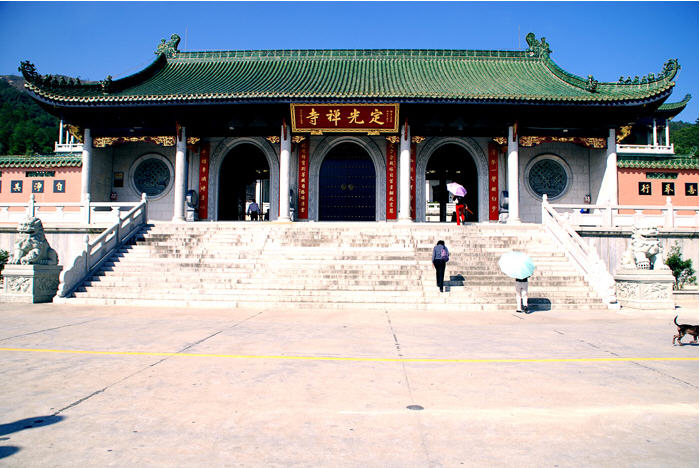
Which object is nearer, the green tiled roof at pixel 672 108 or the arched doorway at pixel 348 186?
the arched doorway at pixel 348 186

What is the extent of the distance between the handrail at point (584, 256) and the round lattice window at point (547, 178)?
4.94 metres

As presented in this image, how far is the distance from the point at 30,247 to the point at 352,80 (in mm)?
12170

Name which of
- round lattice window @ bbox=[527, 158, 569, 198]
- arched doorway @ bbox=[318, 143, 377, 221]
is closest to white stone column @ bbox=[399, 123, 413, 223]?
arched doorway @ bbox=[318, 143, 377, 221]

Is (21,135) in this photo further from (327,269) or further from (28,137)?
(327,269)

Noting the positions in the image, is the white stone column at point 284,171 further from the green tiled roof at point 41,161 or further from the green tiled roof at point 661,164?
the green tiled roof at point 661,164

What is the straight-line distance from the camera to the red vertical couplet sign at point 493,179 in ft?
56.7

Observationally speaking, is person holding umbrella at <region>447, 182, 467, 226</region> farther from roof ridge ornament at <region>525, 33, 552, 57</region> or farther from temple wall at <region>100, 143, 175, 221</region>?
temple wall at <region>100, 143, 175, 221</region>

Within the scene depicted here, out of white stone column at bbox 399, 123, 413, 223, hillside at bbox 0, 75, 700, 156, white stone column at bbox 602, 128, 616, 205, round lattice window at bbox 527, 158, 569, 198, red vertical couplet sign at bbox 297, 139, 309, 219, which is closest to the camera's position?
white stone column at bbox 399, 123, 413, 223

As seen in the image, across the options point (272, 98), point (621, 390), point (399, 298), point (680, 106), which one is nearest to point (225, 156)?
point (272, 98)

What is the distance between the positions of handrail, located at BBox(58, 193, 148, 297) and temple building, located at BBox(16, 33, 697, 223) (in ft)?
9.51

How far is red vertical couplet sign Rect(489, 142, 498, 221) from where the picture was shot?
17.3m

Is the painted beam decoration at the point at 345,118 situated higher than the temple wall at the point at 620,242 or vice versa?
the painted beam decoration at the point at 345,118

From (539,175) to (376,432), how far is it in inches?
671

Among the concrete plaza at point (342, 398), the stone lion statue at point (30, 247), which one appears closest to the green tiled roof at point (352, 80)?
the stone lion statue at point (30, 247)
